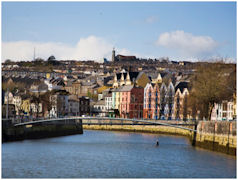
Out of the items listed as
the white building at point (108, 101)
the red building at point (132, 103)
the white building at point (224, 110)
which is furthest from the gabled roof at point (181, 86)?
the white building at point (108, 101)

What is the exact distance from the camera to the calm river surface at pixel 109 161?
38.2m

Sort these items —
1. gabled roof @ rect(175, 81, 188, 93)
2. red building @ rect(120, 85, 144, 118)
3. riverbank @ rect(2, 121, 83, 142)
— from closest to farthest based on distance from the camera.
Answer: riverbank @ rect(2, 121, 83, 142) < gabled roof @ rect(175, 81, 188, 93) < red building @ rect(120, 85, 144, 118)

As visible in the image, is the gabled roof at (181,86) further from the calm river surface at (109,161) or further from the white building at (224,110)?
the calm river surface at (109,161)

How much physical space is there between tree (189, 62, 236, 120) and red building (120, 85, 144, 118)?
41502 mm

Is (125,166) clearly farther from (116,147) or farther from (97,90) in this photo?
→ (97,90)

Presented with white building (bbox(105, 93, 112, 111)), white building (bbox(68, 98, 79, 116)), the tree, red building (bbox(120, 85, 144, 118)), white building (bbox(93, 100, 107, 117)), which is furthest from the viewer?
white building (bbox(93, 100, 107, 117))

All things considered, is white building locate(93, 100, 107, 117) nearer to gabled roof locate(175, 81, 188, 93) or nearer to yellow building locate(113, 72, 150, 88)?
yellow building locate(113, 72, 150, 88)

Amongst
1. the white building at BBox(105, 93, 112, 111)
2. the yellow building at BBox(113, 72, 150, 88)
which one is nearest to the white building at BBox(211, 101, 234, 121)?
the white building at BBox(105, 93, 112, 111)

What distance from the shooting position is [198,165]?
1657 inches

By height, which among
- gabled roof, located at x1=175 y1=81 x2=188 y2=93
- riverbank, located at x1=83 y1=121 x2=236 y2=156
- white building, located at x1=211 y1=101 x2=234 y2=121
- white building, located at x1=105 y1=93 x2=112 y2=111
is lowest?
riverbank, located at x1=83 y1=121 x2=236 y2=156

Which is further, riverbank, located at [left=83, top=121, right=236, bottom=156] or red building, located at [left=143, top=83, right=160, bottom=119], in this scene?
red building, located at [left=143, top=83, right=160, bottom=119]

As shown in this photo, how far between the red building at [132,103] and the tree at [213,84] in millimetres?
41502

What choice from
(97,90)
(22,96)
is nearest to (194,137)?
(22,96)

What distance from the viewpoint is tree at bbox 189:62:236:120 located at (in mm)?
59750
